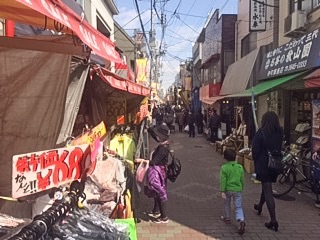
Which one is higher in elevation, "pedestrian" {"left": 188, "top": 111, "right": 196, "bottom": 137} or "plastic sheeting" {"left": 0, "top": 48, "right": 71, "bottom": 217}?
"plastic sheeting" {"left": 0, "top": 48, "right": 71, "bottom": 217}

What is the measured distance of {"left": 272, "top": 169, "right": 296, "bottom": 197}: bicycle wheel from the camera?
839 cm

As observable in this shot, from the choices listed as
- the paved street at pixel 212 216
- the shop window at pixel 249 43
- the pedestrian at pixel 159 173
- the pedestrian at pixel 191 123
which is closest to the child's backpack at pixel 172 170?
the pedestrian at pixel 159 173

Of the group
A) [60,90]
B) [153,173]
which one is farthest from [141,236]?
[60,90]

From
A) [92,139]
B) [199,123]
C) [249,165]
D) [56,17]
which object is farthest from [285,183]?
[199,123]

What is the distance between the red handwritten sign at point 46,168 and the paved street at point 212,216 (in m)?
3.66

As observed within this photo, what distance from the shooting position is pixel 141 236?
5914 millimetres

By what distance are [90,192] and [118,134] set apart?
12.6ft

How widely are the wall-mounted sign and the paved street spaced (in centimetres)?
328

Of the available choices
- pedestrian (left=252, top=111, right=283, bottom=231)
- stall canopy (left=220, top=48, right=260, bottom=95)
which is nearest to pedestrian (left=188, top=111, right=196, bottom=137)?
stall canopy (left=220, top=48, right=260, bottom=95)

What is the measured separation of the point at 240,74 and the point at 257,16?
2.95 meters

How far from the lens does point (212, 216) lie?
695 cm

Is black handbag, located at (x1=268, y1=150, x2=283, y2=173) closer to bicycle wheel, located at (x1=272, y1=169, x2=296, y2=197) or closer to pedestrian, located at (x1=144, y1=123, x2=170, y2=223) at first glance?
pedestrian, located at (x1=144, y1=123, x2=170, y2=223)

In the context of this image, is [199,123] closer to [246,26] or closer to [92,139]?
[246,26]

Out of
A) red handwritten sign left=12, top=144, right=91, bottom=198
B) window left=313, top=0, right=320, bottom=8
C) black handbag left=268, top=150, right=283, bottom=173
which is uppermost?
window left=313, top=0, right=320, bottom=8
